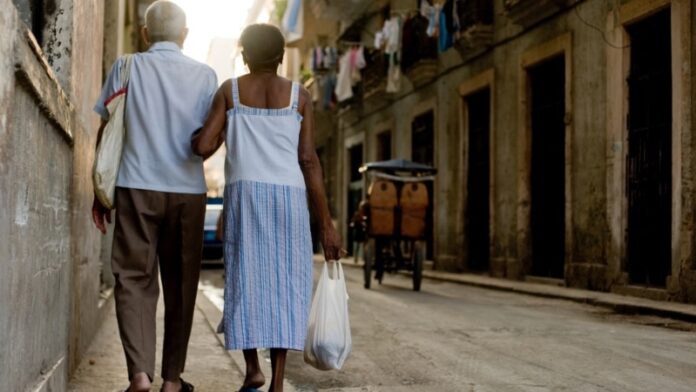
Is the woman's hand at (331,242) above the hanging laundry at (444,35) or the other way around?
the other way around

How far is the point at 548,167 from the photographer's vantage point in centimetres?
1494

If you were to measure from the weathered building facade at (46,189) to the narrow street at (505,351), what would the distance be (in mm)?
1342

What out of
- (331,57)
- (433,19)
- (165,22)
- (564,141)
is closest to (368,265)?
(564,141)

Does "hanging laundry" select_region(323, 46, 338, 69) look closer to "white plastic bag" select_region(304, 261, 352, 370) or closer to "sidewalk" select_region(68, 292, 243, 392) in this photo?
"sidewalk" select_region(68, 292, 243, 392)

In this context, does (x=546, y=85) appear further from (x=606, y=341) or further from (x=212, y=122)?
(x=212, y=122)

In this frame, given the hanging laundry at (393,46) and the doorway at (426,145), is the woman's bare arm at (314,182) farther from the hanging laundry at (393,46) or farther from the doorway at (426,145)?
A: the hanging laundry at (393,46)

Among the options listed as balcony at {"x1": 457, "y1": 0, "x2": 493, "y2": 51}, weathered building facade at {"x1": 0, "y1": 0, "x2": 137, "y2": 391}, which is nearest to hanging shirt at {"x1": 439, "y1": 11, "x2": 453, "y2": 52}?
balcony at {"x1": 457, "y1": 0, "x2": 493, "y2": 51}

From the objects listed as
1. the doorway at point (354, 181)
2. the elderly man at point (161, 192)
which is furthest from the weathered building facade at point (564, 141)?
the elderly man at point (161, 192)

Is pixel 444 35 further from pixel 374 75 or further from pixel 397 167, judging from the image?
pixel 374 75

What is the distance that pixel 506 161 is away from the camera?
1609cm

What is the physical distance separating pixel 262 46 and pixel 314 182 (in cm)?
65

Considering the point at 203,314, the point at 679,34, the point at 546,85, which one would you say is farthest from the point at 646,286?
the point at 203,314

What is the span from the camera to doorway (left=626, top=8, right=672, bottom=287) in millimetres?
11438

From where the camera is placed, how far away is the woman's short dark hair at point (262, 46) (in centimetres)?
407
